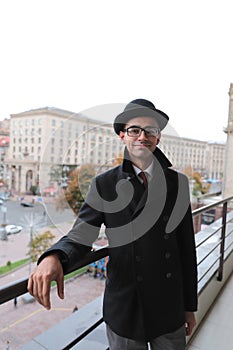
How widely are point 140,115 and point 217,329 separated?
1.47 m

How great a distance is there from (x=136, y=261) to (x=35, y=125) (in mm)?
1659

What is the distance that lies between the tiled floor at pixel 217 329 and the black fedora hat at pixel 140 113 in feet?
4.22

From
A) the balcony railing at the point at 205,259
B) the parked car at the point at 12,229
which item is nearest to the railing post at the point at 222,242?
the balcony railing at the point at 205,259

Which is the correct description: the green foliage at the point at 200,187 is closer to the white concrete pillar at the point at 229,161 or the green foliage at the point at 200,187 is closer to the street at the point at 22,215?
the white concrete pillar at the point at 229,161

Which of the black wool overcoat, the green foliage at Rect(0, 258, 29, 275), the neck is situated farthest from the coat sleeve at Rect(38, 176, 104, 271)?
the green foliage at Rect(0, 258, 29, 275)

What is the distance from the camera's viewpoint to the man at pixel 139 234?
0.69m

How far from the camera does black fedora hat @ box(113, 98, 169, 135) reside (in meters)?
0.71

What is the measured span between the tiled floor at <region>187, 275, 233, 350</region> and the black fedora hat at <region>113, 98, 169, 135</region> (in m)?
1.29

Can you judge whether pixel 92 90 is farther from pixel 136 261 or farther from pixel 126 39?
pixel 136 261

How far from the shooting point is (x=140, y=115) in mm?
708

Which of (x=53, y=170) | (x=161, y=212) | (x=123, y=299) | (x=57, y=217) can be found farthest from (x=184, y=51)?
(x=123, y=299)

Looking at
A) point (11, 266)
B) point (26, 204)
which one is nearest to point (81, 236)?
point (26, 204)

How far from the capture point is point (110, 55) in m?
2.49

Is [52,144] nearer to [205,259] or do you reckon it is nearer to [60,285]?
[60,285]
